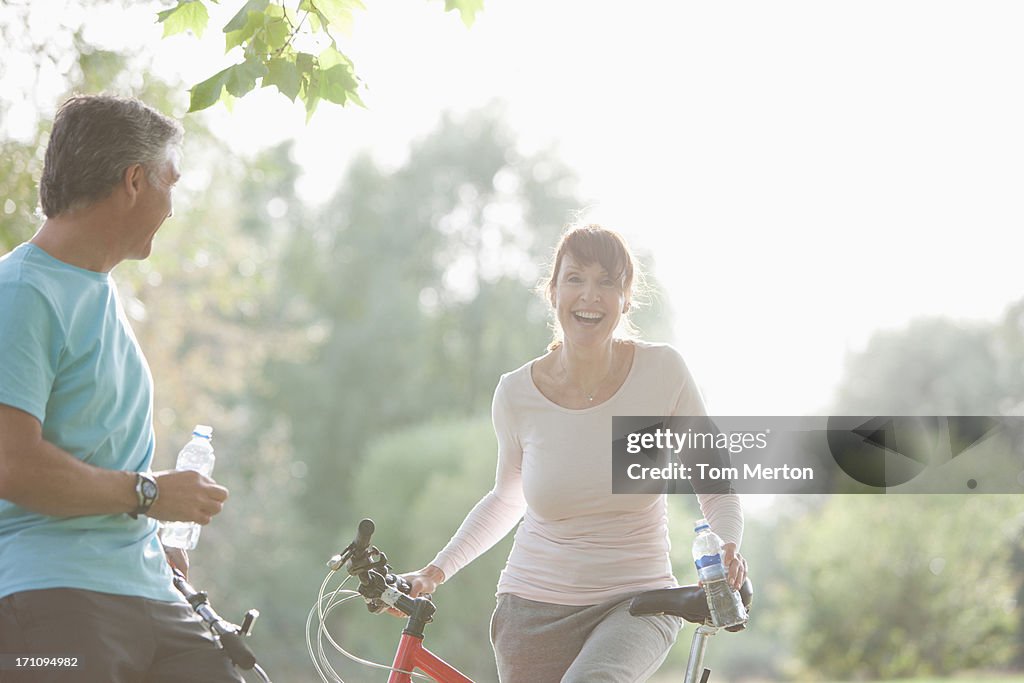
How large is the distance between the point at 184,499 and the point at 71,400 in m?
0.28

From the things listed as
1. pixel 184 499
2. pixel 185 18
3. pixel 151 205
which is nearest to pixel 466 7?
pixel 185 18

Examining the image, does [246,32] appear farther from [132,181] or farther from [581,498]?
[581,498]

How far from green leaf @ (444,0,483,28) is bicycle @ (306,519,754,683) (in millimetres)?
1524

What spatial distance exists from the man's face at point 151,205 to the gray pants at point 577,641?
4.66 ft

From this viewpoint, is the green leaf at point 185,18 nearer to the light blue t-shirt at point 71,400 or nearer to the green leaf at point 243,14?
the green leaf at point 243,14

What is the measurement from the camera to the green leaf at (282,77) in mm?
3170

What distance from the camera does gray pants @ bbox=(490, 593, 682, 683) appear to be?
2830 mm

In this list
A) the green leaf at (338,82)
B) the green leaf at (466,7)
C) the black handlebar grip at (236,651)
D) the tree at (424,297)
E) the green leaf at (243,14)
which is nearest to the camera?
the black handlebar grip at (236,651)

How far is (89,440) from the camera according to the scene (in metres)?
2.21

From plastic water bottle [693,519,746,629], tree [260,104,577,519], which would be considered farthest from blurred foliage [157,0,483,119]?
tree [260,104,577,519]

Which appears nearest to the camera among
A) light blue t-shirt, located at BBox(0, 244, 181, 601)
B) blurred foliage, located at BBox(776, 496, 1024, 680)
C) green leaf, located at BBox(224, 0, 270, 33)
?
light blue t-shirt, located at BBox(0, 244, 181, 601)

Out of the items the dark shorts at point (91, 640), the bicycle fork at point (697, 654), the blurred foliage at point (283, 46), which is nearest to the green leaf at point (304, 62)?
Result: the blurred foliage at point (283, 46)

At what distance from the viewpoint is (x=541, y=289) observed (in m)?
3.54

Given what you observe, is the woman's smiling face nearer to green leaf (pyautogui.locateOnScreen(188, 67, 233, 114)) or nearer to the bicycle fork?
the bicycle fork
